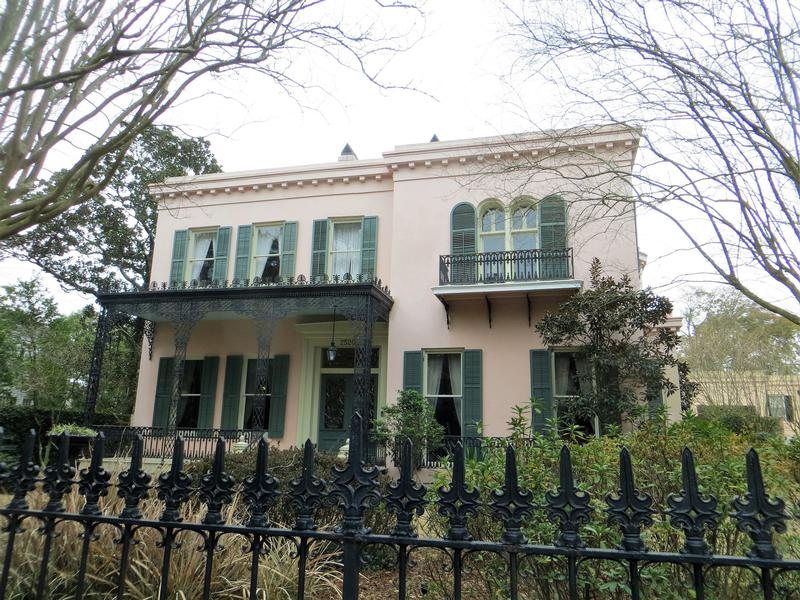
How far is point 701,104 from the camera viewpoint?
5.11m

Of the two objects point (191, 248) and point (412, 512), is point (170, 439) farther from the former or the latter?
point (412, 512)

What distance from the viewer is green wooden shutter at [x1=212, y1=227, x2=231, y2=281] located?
14.4 m

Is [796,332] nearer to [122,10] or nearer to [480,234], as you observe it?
[480,234]

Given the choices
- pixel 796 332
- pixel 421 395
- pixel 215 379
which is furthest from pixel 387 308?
pixel 796 332

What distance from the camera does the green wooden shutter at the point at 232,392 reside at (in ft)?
44.1

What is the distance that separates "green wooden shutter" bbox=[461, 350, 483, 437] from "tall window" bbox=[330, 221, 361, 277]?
144 inches

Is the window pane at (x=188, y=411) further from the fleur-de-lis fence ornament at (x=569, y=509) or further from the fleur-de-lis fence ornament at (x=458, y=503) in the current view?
the fleur-de-lis fence ornament at (x=569, y=509)

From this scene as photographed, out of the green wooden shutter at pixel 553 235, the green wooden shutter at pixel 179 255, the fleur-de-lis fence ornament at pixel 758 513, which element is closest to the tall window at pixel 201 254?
the green wooden shutter at pixel 179 255

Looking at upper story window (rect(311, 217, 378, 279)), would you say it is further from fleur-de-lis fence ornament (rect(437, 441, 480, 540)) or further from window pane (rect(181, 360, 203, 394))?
fleur-de-lis fence ornament (rect(437, 441, 480, 540))

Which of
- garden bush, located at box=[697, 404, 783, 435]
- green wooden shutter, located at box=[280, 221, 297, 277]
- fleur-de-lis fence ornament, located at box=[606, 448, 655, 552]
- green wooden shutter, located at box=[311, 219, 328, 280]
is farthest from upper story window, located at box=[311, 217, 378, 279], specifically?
garden bush, located at box=[697, 404, 783, 435]

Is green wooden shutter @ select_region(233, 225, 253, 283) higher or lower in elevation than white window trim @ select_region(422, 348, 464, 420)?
higher

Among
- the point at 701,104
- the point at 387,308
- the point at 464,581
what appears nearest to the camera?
the point at 464,581

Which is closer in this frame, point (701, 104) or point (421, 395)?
point (701, 104)

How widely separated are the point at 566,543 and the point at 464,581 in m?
2.53
